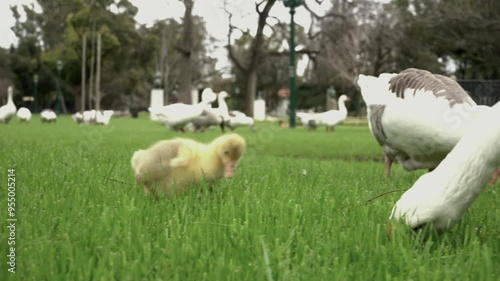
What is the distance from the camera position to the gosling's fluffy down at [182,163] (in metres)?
3.11

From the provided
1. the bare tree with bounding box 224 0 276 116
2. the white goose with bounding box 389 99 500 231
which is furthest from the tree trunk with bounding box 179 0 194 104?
the white goose with bounding box 389 99 500 231

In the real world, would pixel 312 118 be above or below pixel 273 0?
below

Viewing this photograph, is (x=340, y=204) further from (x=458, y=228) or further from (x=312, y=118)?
(x=312, y=118)

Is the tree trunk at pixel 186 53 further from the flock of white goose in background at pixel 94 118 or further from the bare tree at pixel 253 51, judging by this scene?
the flock of white goose in background at pixel 94 118

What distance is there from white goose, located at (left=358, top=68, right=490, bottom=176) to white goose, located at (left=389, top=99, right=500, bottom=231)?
1.87m

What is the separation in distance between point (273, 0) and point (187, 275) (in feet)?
114

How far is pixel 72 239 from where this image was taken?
85.0 inches

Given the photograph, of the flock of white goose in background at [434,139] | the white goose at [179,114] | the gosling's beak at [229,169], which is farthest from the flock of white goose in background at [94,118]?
Answer: the gosling's beak at [229,169]

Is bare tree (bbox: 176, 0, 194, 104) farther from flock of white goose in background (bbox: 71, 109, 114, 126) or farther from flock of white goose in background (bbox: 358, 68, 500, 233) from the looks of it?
flock of white goose in background (bbox: 358, 68, 500, 233)

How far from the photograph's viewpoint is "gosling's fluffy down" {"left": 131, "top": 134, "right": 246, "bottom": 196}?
3.11m

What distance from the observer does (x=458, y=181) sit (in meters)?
1.86

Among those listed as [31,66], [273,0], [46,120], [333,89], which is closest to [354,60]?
[273,0]

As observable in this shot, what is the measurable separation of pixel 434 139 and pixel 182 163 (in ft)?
6.23

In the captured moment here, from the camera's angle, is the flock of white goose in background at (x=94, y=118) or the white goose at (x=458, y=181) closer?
the white goose at (x=458, y=181)
